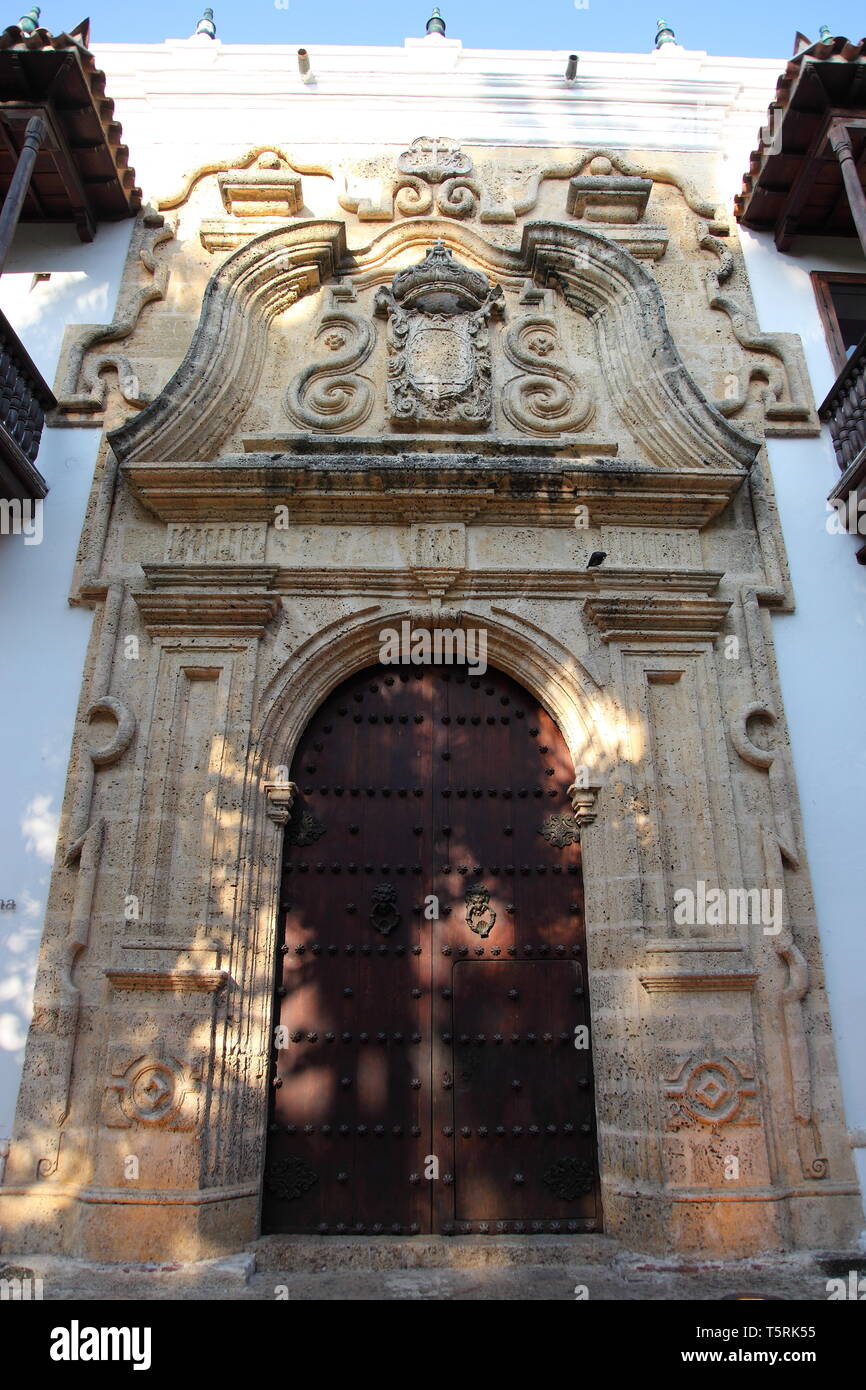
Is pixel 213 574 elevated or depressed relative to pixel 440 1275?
elevated

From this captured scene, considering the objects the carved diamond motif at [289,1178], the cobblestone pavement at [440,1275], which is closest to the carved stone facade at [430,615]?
the carved diamond motif at [289,1178]

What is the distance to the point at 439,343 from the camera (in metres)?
5.62

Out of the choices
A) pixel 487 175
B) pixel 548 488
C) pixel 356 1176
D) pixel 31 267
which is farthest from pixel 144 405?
pixel 356 1176

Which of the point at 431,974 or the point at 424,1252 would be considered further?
the point at 431,974

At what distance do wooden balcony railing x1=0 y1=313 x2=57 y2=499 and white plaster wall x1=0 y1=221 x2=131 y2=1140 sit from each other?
16 cm

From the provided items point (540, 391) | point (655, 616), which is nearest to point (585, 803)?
point (655, 616)

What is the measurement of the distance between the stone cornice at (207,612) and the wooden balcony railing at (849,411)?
336cm

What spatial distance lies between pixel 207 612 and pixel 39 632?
3.09ft

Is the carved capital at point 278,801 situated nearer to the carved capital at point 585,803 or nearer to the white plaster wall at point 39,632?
the white plaster wall at point 39,632

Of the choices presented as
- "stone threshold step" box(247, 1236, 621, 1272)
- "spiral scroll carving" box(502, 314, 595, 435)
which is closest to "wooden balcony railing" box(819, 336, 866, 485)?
"spiral scroll carving" box(502, 314, 595, 435)

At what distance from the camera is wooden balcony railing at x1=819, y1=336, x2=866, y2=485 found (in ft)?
16.8

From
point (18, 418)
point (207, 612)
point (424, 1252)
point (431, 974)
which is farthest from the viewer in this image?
point (18, 418)

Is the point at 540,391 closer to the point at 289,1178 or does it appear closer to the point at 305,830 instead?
Result: the point at 305,830

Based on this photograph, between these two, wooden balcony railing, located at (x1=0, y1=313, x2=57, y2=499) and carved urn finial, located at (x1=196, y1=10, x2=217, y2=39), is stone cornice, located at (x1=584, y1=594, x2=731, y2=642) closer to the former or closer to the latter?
wooden balcony railing, located at (x1=0, y1=313, x2=57, y2=499)
